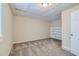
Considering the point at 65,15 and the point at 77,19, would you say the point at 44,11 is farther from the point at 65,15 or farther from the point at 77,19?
the point at 77,19

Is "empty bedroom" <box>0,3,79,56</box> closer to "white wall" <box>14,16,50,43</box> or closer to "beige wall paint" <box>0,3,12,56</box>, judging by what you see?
"white wall" <box>14,16,50,43</box>

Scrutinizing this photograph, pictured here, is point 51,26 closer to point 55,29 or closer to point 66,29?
point 55,29

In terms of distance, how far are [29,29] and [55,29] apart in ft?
5.77

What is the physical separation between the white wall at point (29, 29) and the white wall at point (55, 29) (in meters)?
0.18

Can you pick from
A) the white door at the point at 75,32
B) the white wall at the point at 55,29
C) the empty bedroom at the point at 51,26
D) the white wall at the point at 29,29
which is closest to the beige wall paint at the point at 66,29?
the empty bedroom at the point at 51,26

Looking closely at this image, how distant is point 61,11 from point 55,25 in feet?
1.92

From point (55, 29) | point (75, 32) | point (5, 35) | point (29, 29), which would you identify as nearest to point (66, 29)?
point (55, 29)

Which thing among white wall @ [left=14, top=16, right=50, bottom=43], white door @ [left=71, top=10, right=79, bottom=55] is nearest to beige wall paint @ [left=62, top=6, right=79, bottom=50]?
white door @ [left=71, top=10, right=79, bottom=55]

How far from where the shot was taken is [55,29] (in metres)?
3.26

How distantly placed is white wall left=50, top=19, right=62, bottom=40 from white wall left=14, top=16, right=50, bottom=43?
180 mm

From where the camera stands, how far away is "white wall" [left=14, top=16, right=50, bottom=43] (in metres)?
3.58

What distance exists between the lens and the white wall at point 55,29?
3201 millimetres

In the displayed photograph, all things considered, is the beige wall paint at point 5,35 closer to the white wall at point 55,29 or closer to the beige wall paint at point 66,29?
the white wall at point 55,29

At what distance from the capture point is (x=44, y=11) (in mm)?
3318
